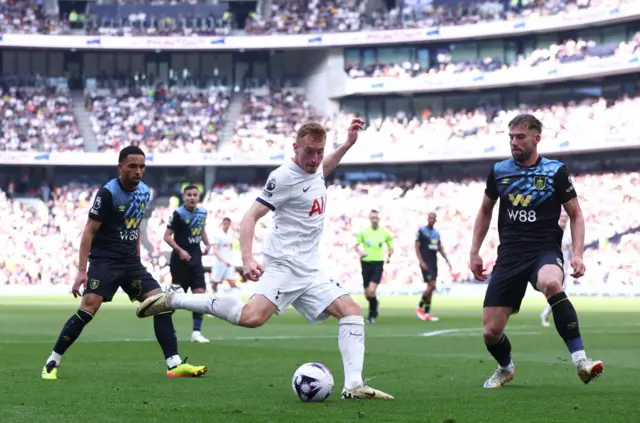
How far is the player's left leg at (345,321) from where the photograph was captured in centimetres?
898

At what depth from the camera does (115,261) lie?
37.1 feet

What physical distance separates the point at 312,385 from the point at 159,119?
2166 inches

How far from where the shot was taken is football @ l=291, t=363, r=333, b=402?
889 centimetres

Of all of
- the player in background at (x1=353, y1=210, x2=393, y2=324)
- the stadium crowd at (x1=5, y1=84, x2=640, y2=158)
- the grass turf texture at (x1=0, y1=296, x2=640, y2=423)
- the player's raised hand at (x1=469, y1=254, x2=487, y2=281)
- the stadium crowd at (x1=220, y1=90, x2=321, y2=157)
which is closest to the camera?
the grass turf texture at (x1=0, y1=296, x2=640, y2=423)

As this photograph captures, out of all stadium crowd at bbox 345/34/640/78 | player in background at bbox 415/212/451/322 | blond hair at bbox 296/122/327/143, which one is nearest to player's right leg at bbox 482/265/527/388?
blond hair at bbox 296/122/327/143

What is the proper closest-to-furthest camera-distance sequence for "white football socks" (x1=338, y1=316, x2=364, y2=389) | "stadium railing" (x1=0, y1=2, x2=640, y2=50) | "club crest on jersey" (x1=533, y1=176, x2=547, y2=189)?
1. "white football socks" (x1=338, y1=316, x2=364, y2=389)
2. "club crest on jersey" (x1=533, y1=176, x2=547, y2=189)
3. "stadium railing" (x1=0, y1=2, x2=640, y2=50)

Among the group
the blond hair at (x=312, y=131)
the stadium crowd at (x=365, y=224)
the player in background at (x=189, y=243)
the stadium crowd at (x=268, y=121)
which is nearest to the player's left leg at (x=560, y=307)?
the blond hair at (x=312, y=131)

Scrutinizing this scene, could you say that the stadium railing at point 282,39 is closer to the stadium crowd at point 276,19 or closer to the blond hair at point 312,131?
the stadium crowd at point 276,19

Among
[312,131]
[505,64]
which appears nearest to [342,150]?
[312,131]

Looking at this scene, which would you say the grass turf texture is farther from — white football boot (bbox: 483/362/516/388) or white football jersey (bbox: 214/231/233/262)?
white football jersey (bbox: 214/231/233/262)

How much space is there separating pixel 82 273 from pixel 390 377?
3.40 metres

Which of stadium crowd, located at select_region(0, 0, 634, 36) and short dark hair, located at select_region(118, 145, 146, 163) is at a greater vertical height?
stadium crowd, located at select_region(0, 0, 634, 36)

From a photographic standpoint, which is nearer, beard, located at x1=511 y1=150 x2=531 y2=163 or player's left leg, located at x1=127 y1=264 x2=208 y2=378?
beard, located at x1=511 y1=150 x2=531 y2=163

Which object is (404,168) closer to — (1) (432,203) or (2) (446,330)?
(1) (432,203)
